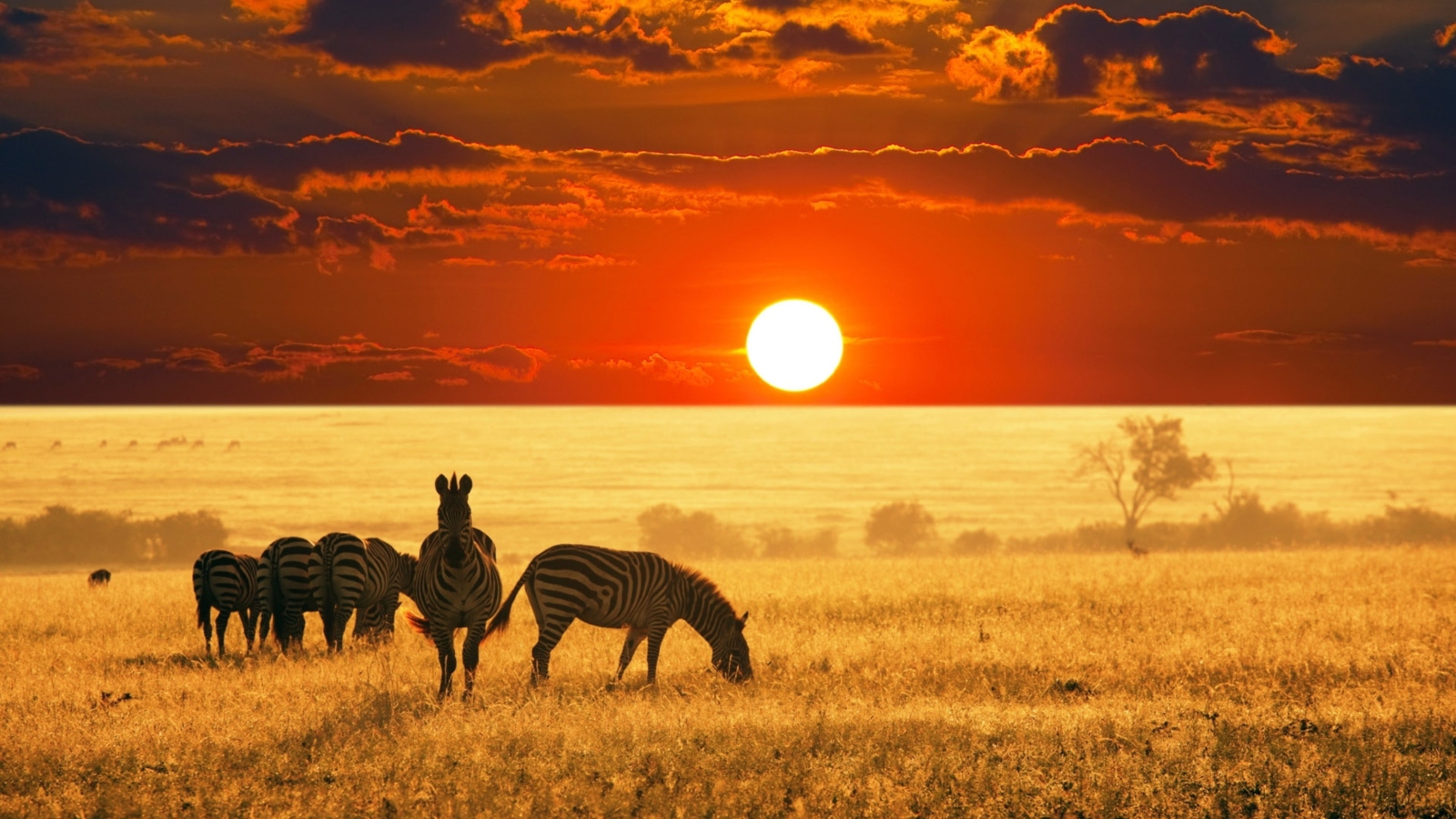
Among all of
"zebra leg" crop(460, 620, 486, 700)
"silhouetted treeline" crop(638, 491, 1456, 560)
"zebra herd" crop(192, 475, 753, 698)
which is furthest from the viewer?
"silhouetted treeline" crop(638, 491, 1456, 560)

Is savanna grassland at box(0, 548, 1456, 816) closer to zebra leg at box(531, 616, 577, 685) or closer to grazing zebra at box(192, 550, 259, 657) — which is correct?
zebra leg at box(531, 616, 577, 685)

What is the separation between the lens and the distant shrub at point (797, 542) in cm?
9206

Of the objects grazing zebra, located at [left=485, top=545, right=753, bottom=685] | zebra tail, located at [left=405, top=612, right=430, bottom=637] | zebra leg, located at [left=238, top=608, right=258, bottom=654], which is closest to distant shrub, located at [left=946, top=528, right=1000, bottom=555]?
zebra leg, located at [left=238, top=608, right=258, bottom=654]

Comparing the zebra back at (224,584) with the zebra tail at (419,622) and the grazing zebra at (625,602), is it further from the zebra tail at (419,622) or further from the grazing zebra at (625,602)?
the grazing zebra at (625,602)

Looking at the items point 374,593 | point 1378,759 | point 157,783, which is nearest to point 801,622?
point 374,593

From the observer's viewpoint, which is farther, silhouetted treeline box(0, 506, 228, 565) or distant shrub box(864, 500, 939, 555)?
distant shrub box(864, 500, 939, 555)

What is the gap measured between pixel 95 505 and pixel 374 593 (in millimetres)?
97137

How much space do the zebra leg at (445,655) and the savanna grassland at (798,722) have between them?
54 centimetres

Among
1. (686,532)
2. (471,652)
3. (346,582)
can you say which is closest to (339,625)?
(346,582)

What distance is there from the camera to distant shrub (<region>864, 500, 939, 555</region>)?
95875mm

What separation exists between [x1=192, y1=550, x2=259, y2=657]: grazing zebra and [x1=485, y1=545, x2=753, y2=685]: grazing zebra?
7.14m

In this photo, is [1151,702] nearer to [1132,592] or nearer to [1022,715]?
[1022,715]

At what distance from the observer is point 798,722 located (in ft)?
45.9

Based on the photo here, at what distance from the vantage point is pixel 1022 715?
1477 centimetres
